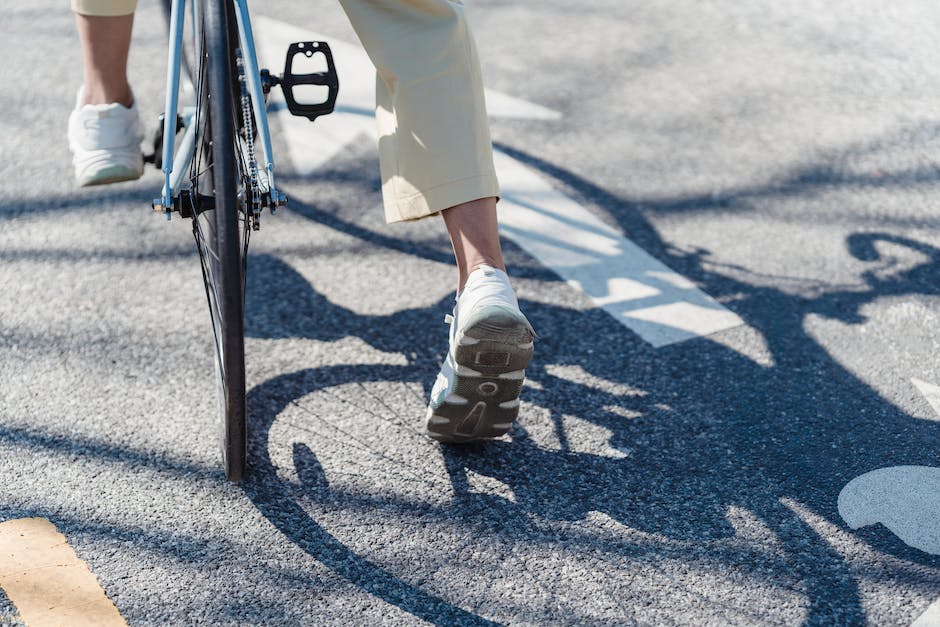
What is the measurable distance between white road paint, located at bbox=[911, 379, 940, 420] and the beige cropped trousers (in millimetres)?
1182

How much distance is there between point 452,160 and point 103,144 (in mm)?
1074

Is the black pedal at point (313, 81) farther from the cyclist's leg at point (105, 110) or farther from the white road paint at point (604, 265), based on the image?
the white road paint at point (604, 265)

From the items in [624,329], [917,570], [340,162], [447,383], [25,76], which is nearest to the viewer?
[917,570]

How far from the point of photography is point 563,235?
3174 millimetres

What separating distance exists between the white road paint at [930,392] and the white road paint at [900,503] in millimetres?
A: 255

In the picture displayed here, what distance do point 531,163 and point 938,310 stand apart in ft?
4.56

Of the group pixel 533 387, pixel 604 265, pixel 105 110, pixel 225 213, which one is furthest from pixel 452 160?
Answer: pixel 105 110

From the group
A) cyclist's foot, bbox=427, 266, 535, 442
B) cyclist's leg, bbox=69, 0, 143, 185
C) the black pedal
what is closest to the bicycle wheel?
the black pedal

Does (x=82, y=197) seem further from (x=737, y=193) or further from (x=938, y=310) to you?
(x=938, y=310)

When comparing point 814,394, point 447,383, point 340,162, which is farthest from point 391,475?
point 340,162

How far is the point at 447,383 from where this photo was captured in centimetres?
219

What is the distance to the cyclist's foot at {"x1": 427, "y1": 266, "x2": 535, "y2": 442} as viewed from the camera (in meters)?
2.04

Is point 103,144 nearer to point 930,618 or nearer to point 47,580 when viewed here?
point 47,580

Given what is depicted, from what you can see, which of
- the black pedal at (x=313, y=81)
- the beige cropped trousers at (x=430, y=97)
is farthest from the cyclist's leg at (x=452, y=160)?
the black pedal at (x=313, y=81)
